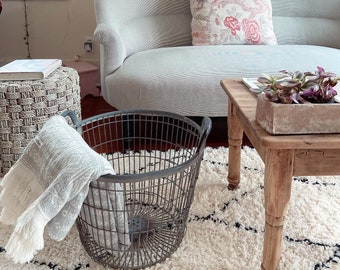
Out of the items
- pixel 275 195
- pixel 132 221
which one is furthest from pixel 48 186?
pixel 275 195

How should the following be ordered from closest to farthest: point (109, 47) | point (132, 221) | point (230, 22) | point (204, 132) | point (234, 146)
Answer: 1. point (204, 132)
2. point (132, 221)
3. point (234, 146)
4. point (109, 47)
5. point (230, 22)

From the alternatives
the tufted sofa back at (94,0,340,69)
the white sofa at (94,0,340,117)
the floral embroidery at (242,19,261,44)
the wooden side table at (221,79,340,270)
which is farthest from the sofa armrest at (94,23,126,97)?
the wooden side table at (221,79,340,270)

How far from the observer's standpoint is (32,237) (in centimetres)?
96

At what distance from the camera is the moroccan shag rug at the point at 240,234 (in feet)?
3.96

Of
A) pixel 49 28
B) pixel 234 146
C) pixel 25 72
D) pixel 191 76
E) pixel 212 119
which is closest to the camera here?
pixel 234 146

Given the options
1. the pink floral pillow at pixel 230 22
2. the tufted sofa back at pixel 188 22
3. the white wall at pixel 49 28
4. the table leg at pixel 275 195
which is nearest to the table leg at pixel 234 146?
the table leg at pixel 275 195

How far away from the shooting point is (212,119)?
2359mm

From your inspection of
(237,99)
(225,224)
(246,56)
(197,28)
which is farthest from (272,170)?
(197,28)

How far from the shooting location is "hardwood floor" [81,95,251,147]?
212 cm

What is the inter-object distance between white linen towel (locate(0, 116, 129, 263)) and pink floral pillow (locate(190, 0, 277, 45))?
1202mm

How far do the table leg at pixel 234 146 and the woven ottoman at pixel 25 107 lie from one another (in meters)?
0.64

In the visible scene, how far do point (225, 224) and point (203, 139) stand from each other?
1.13ft

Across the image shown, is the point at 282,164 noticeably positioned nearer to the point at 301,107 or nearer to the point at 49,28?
the point at 301,107

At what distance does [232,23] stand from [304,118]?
1.34 m
